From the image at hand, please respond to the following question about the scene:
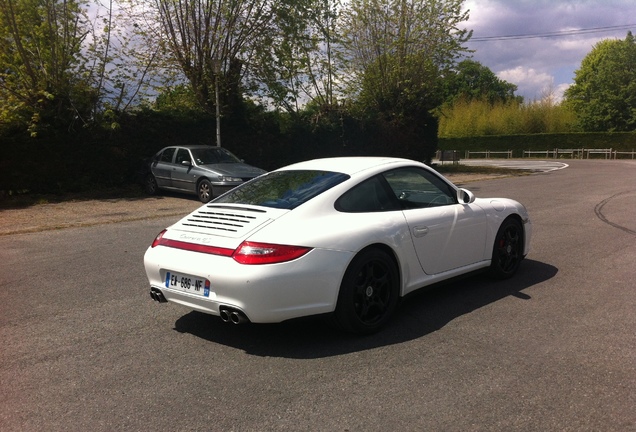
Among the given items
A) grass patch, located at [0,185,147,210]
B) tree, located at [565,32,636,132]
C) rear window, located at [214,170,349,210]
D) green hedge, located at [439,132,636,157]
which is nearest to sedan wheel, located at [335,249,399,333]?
rear window, located at [214,170,349,210]

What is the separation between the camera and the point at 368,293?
175 inches

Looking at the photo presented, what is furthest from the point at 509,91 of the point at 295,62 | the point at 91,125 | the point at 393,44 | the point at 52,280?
the point at 52,280

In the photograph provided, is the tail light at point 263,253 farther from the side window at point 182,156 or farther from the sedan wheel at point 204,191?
the side window at point 182,156

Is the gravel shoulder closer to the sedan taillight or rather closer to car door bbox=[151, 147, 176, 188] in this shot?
car door bbox=[151, 147, 176, 188]

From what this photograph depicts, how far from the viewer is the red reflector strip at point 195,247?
4.13 meters

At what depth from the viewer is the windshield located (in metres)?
15.3

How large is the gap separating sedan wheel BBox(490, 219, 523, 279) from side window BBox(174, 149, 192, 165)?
35.7 feet

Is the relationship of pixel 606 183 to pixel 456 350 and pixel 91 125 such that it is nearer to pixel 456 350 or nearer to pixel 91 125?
pixel 91 125

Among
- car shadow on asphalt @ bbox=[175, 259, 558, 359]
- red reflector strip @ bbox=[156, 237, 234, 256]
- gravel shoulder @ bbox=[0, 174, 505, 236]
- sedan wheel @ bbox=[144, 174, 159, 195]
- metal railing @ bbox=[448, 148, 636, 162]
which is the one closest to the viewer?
red reflector strip @ bbox=[156, 237, 234, 256]

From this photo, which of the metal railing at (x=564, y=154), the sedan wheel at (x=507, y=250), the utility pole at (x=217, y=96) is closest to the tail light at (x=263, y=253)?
the sedan wheel at (x=507, y=250)

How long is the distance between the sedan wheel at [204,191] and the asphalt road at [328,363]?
8073 millimetres

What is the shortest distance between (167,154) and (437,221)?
1251 centimetres

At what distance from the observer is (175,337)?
4.51 meters

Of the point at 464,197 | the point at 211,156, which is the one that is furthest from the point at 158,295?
the point at 211,156
